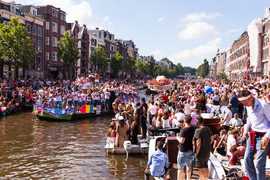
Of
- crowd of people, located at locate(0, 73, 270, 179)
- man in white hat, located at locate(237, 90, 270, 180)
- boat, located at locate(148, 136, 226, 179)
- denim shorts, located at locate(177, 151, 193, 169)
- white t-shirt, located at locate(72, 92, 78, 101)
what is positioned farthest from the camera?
white t-shirt, located at locate(72, 92, 78, 101)

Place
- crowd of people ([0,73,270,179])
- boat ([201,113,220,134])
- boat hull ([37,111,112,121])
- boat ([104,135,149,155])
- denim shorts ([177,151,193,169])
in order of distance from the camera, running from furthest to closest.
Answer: boat hull ([37,111,112,121]) → boat ([104,135,149,155]) → boat ([201,113,220,134]) → denim shorts ([177,151,193,169]) → crowd of people ([0,73,270,179])

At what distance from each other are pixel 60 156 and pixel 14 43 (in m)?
27.5

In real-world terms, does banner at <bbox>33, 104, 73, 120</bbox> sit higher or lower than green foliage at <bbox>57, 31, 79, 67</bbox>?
lower

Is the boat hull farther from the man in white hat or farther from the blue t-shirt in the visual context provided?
the man in white hat

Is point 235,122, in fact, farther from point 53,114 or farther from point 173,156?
point 53,114

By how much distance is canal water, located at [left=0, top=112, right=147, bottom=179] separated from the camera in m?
10.6

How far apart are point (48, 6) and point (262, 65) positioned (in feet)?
142

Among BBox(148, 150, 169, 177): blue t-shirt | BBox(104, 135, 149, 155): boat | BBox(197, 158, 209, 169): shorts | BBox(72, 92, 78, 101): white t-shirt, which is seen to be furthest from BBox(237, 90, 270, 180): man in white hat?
BBox(72, 92, 78, 101): white t-shirt

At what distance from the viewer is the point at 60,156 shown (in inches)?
503

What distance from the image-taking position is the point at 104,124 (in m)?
21.5

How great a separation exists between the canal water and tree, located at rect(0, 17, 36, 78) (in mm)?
18429

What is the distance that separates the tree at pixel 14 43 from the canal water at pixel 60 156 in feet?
60.5

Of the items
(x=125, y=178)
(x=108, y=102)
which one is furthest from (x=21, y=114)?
(x=125, y=178)

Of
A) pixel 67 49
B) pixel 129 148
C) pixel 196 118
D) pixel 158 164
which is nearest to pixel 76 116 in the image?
pixel 129 148
